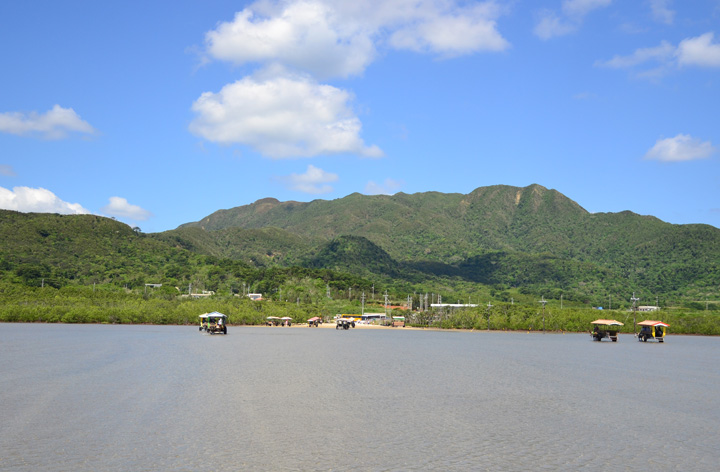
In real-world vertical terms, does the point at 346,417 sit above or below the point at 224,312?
below

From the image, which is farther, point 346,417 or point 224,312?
point 224,312

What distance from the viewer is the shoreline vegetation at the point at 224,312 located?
128 metres

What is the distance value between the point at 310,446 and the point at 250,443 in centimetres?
185

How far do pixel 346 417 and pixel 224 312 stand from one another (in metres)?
124

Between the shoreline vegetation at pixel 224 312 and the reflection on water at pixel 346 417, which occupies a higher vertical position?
the shoreline vegetation at pixel 224 312

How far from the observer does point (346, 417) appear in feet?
78.2

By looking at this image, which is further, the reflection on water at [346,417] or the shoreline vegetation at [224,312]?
the shoreline vegetation at [224,312]

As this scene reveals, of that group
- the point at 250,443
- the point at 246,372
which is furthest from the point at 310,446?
the point at 246,372

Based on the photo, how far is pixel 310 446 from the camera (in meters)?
18.6

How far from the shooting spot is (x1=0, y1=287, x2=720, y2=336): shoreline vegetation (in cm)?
12788

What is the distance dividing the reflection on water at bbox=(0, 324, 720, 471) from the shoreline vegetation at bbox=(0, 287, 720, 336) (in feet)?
296

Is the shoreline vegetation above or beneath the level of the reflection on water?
above

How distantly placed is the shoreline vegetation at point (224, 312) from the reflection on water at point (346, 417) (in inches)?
3557

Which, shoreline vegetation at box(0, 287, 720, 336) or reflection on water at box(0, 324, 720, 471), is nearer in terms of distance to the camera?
reflection on water at box(0, 324, 720, 471)
